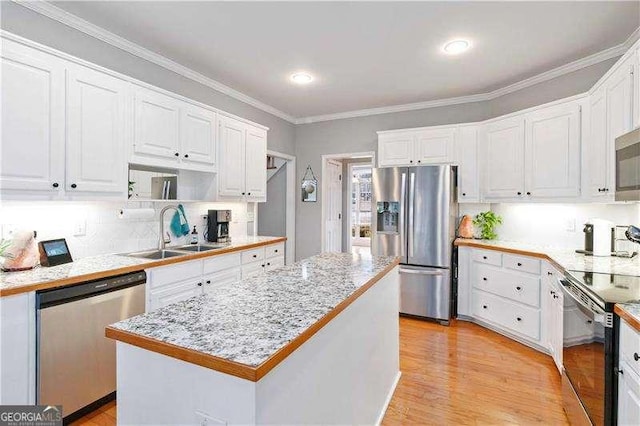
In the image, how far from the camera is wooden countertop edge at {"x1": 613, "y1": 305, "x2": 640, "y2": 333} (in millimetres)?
1263

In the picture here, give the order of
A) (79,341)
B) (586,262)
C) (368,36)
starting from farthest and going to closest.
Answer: (368,36) → (586,262) → (79,341)

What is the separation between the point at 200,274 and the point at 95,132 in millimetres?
1342

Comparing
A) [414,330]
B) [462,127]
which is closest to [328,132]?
[462,127]

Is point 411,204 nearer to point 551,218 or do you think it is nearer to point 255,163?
point 551,218

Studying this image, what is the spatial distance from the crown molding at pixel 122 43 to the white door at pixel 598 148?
3.57m

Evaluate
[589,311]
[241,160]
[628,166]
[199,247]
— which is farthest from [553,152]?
[199,247]

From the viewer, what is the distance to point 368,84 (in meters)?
3.68

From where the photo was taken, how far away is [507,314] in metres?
3.22

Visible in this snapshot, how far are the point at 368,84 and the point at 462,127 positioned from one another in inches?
48.2

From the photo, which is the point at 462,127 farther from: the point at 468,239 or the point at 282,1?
the point at 282,1

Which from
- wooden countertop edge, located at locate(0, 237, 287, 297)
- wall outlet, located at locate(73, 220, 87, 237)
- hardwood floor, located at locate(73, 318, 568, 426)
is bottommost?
hardwood floor, located at locate(73, 318, 568, 426)

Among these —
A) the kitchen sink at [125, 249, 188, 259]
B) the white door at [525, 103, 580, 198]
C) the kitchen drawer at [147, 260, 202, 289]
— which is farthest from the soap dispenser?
the white door at [525, 103, 580, 198]

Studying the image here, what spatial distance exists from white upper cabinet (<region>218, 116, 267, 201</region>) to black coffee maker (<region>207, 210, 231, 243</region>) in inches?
9.3

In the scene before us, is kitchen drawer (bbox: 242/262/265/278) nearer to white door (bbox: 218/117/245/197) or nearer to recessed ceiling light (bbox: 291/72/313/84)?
white door (bbox: 218/117/245/197)
